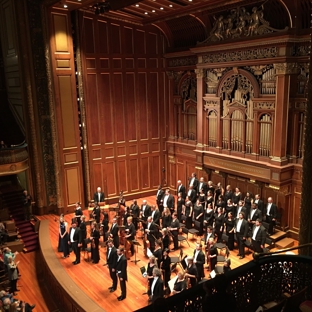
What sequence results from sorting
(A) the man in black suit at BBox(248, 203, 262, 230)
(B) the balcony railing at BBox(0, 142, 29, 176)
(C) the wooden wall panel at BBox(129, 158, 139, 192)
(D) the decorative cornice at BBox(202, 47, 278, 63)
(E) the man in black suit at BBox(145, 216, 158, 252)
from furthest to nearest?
1. (C) the wooden wall panel at BBox(129, 158, 139, 192)
2. (B) the balcony railing at BBox(0, 142, 29, 176)
3. (D) the decorative cornice at BBox(202, 47, 278, 63)
4. (A) the man in black suit at BBox(248, 203, 262, 230)
5. (E) the man in black suit at BBox(145, 216, 158, 252)

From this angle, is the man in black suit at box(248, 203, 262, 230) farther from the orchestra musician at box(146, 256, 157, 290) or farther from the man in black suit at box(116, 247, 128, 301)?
the man in black suit at box(116, 247, 128, 301)

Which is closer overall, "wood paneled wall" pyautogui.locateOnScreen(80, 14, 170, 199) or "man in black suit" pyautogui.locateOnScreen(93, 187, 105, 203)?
"man in black suit" pyautogui.locateOnScreen(93, 187, 105, 203)

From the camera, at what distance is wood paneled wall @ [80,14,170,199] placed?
14406 millimetres

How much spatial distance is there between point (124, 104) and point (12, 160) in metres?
5.14

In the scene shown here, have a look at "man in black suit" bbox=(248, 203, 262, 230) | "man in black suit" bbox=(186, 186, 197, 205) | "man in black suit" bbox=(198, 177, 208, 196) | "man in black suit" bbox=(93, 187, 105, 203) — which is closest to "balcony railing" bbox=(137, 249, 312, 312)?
"man in black suit" bbox=(248, 203, 262, 230)

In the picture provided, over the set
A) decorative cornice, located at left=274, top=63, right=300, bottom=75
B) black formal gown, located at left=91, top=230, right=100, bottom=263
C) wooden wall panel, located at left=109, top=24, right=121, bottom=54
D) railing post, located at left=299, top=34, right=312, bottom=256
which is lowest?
black formal gown, located at left=91, top=230, right=100, bottom=263

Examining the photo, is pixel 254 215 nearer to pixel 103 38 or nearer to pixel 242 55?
pixel 242 55

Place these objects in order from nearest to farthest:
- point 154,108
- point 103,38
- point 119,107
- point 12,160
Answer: point 12,160 → point 103,38 → point 119,107 → point 154,108

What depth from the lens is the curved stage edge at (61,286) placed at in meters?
8.27

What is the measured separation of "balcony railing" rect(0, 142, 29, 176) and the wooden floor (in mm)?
3026

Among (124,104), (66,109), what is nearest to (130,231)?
(66,109)

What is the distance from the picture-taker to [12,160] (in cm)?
1277

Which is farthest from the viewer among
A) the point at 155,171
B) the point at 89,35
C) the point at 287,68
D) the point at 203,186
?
the point at 155,171

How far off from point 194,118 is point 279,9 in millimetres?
5580
